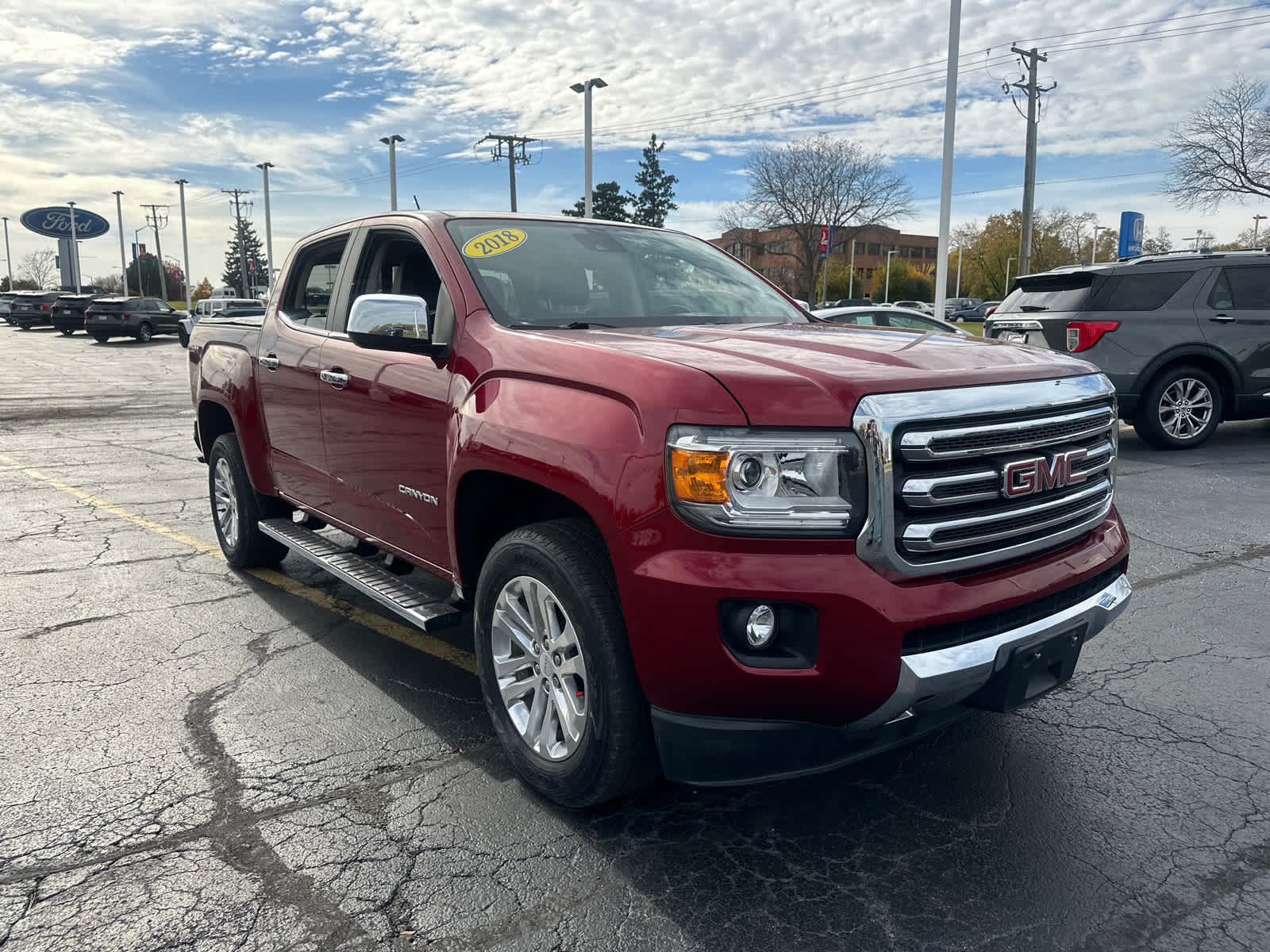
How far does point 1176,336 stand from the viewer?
31.0ft

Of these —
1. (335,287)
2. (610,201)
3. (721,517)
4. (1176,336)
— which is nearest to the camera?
(721,517)

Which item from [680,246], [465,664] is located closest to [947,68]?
[680,246]

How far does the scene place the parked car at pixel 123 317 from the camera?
3503 centimetres

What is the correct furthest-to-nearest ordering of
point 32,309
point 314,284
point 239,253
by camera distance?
point 239,253 < point 32,309 < point 314,284

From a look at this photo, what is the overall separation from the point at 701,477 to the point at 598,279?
5.56 ft

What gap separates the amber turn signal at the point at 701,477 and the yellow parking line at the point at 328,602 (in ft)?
6.85

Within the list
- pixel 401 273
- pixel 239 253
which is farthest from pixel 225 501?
pixel 239 253

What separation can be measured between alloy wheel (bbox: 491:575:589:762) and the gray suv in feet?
26.9

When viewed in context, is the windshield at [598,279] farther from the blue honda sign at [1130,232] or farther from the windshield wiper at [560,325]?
the blue honda sign at [1130,232]

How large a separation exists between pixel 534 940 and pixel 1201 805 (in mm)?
2089

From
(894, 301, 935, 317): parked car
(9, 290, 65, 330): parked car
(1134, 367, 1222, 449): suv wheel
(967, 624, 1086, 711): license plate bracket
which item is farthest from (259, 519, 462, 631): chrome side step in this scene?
(9, 290, 65, 330): parked car

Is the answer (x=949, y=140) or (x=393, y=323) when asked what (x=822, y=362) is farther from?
(x=949, y=140)

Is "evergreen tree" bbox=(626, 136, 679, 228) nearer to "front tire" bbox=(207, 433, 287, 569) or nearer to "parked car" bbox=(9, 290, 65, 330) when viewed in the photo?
"parked car" bbox=(9, 290, 65, 330)

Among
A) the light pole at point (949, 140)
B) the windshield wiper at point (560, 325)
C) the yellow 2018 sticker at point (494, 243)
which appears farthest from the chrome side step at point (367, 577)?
the light pole at point (949, 140)
